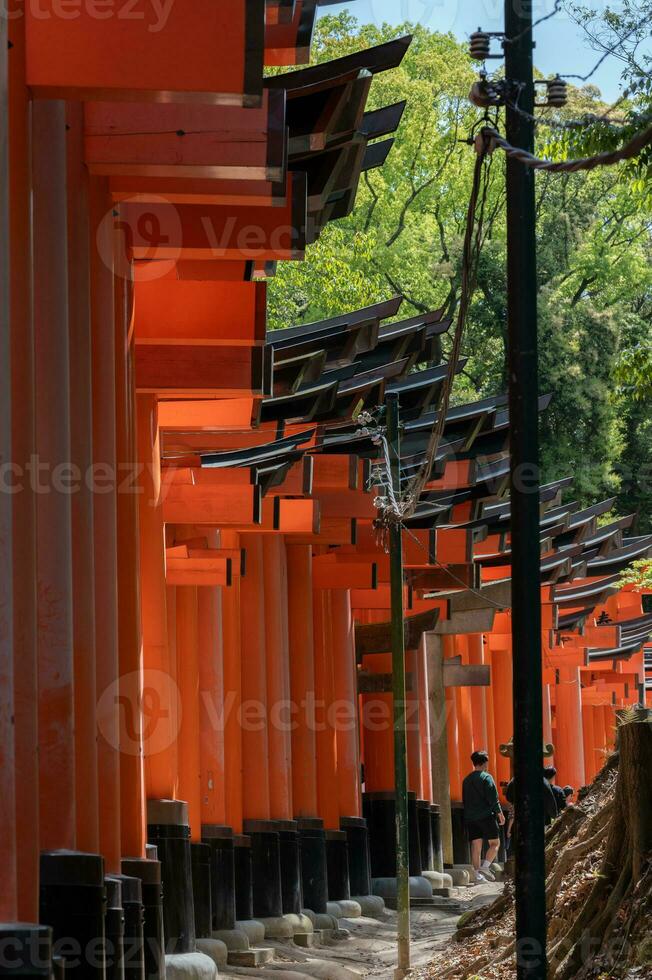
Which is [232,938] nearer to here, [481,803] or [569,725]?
[481,803]

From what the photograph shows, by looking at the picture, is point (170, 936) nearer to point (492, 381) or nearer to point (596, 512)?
point (596, 512)

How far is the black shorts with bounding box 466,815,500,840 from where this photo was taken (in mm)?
22000

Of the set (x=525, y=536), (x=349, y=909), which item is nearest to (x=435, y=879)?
(x=349, y=909)

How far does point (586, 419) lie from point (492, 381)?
2754 mm

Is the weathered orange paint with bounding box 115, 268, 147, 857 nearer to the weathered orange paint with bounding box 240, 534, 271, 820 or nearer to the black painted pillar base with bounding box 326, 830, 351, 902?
the weathered orange paint with bounding box 240, 534, 271, 820

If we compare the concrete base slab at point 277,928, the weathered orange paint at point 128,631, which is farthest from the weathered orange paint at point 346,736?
the weathered orange paint at point 128,631

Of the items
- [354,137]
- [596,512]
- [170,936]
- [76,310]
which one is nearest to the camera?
[76,310]

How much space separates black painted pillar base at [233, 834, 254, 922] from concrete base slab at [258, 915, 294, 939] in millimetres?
210

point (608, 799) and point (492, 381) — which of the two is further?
point (492, 381)

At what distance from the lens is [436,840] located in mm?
23375

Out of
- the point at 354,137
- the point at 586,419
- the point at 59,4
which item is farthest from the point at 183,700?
the point at 586,419

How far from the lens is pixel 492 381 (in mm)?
43344

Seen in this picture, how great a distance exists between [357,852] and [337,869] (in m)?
0.74

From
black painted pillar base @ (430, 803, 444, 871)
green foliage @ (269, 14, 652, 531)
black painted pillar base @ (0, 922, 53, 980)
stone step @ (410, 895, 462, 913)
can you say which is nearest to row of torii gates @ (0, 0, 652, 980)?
black painted pillar base @ (0, 922, 53, 980)
